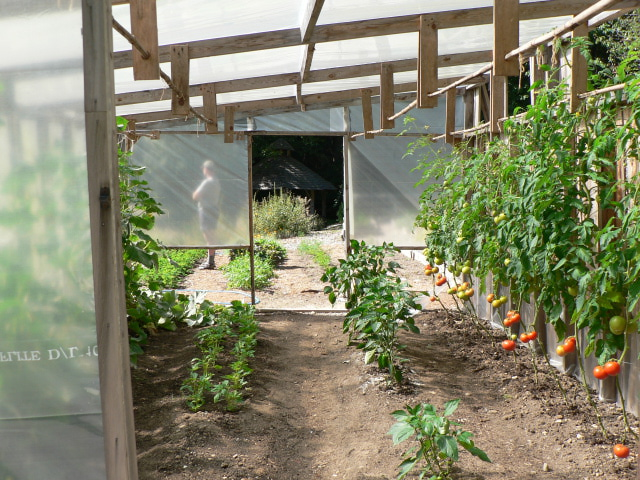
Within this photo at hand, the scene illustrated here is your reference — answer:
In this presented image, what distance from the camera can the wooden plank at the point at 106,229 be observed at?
5.57ft

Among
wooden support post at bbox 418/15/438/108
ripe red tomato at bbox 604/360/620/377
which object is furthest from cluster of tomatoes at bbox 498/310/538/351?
wooden support post at bbox 418/15/438/108

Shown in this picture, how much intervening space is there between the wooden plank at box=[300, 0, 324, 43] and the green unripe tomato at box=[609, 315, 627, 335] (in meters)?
2.17

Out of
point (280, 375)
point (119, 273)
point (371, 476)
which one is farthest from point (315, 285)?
point (119, 273)

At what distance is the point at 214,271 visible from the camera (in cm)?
1163

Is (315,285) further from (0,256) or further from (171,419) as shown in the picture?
(0,256)

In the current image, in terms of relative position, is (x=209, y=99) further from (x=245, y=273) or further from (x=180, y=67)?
(x=245, y=273)

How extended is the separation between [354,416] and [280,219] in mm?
13595

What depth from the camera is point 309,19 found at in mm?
3693

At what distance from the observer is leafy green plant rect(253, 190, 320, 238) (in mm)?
17031

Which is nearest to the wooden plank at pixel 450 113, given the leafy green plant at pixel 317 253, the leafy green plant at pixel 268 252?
the leafy green plant at pixel 317 253

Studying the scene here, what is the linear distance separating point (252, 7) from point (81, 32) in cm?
222

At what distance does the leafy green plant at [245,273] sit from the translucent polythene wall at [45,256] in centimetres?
765

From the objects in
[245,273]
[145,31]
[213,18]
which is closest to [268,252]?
[245,273]

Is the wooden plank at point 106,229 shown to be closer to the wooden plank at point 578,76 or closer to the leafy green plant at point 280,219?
the wooden plank at point 578,76
